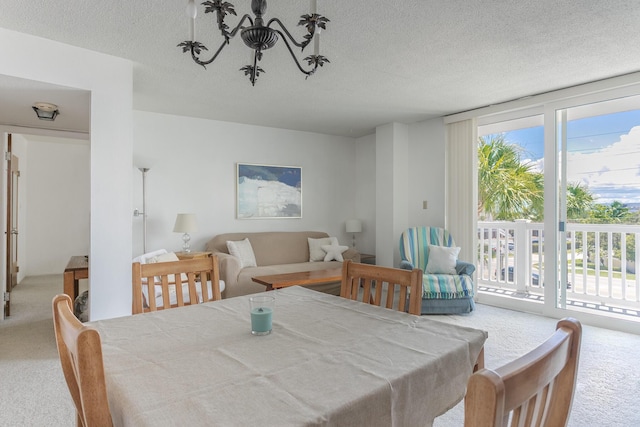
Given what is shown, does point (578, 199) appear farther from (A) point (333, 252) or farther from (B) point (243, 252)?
(B) point (243, 252)

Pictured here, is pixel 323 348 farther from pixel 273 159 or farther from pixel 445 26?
pixel 273 159

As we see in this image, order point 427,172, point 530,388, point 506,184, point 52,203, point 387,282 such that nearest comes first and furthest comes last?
1. point 530,388
2. point 387,282
3. point 506,184
4. point 427,172
5. point 52,203

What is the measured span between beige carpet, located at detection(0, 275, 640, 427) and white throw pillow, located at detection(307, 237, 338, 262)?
192cm

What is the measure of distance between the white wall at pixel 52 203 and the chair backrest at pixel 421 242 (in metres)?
5.43

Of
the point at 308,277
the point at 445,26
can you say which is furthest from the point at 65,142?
the point at 445,26

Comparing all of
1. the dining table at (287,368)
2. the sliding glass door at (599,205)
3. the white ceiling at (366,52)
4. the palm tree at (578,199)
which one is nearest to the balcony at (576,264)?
the sliding glass door at (599,205)

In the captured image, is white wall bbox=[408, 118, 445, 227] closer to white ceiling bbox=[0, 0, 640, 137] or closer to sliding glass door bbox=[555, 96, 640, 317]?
white ceiling bbox=[0, 0, 640, 137]

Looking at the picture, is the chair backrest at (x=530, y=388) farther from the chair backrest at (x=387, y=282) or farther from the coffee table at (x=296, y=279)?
the coffee table at (x=296, y=279)

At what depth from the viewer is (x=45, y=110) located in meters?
3.32

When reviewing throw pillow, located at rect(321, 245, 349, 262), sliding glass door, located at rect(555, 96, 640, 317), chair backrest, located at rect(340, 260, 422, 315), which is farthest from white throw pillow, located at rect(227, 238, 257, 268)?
sliding glass door, located at rect(555, 96, 640, 317)

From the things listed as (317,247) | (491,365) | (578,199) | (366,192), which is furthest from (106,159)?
(578,199)

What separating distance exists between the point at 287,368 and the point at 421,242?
3.85 metres

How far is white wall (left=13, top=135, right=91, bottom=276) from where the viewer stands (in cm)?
627

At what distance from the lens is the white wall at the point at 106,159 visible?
105 inches
